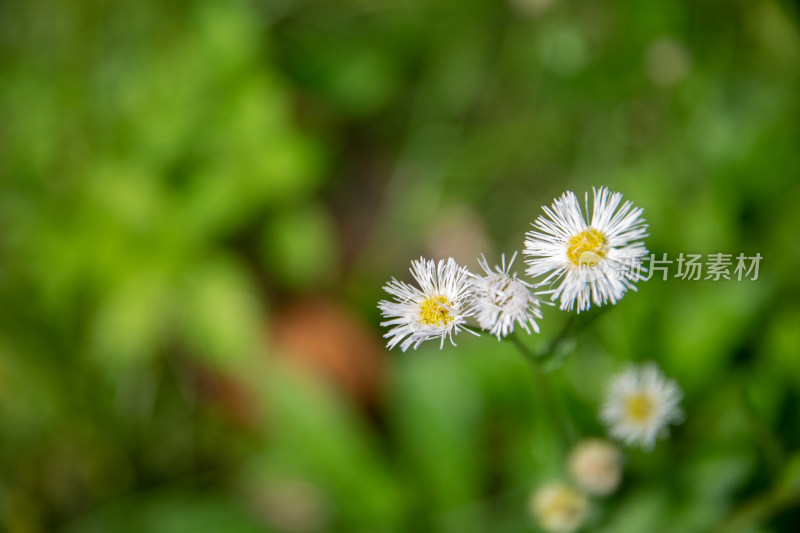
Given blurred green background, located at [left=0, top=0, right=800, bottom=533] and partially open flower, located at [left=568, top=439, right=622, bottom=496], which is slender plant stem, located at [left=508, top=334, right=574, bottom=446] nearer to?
partially open flower, located at [left=568, top=439, right=622, bottom=496]

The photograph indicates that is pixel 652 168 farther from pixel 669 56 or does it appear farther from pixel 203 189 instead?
pixel 203 189

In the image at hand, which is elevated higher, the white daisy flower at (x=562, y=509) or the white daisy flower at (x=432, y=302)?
the white daisy flower at (x=432, y=302)

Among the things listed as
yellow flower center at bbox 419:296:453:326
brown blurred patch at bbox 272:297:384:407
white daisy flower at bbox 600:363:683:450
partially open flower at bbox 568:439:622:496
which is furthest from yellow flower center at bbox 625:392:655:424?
brown blurred patch at bbox 272:297:384:407

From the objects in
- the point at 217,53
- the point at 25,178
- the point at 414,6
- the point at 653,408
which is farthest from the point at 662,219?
the point at 25,178

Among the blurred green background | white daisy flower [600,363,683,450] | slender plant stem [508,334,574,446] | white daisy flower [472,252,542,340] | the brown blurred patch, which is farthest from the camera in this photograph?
the brown blurred patch

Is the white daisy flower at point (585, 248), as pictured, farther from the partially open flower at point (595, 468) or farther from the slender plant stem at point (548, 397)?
the partially open flower at point (595, 468)

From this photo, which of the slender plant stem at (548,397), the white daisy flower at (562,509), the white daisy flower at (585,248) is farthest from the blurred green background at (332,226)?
the white daisy flower at (585,248)
